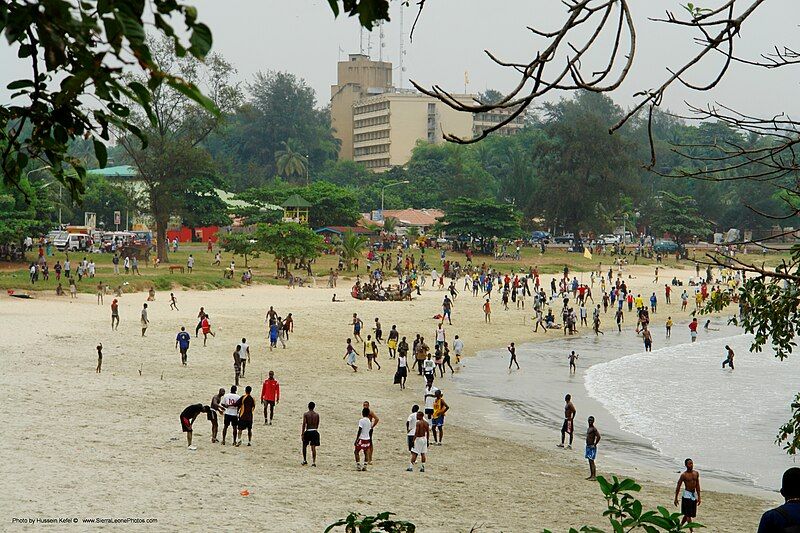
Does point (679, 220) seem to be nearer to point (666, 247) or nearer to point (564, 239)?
Answer: point (666, 247)

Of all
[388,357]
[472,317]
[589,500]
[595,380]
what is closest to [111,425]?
[589,500]

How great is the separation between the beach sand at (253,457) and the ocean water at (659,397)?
1406 millimetres

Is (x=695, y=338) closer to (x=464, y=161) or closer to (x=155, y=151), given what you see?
(x=155, y=151)

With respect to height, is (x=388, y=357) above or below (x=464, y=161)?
below

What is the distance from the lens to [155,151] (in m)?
53.2

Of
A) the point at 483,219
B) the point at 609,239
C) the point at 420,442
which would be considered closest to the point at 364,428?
the point at 420,442

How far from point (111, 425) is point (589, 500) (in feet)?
28.2

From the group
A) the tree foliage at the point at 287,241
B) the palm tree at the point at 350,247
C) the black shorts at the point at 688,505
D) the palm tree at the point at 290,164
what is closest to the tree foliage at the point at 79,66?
the black shorts at the point at 688,505

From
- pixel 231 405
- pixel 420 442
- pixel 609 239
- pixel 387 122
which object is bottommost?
pixel 420 442

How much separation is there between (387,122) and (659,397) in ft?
339

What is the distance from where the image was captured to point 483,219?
6719 centimetres

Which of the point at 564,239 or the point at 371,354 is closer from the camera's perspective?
the point at 371,354

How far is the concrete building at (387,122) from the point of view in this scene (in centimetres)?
12781

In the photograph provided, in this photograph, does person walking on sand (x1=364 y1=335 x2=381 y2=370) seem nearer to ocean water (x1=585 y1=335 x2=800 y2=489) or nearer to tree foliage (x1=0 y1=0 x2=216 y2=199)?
ocean water (x1=585 y1=335 x2=800 y2=489)
